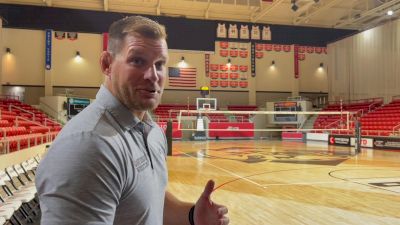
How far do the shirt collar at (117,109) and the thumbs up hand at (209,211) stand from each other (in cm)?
45

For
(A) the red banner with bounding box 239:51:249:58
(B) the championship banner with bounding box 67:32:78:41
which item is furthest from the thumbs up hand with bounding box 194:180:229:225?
(A) the red banner with bounding box 239:51:249:58

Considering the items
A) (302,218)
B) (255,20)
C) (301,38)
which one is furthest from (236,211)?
(301,38)

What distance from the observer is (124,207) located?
1130 millimetres

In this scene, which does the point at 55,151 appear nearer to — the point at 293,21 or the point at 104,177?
the point at 104,177

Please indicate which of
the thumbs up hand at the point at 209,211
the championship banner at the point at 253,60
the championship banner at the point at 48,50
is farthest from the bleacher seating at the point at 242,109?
the thumbs up hand at the point at 209,211

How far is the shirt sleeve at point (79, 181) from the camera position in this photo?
0.94 m

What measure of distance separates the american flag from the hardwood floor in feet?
53.2

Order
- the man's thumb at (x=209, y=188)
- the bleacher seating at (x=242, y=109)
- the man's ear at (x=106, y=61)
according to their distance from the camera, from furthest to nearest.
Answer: the bleacher seating at (x=242, y=109) → the man's thumb at (x=209, y=188) → the man's ear at (x=106, y=61)

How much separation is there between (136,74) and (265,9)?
25.8 m

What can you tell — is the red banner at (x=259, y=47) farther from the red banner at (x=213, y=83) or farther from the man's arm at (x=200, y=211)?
the man's arm at (x=200, y=211)

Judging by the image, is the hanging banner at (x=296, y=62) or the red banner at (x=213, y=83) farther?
the hanging banner at (x=296, y=62)

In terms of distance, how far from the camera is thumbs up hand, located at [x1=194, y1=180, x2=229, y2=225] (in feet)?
4.94

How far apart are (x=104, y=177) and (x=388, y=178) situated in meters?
8.55

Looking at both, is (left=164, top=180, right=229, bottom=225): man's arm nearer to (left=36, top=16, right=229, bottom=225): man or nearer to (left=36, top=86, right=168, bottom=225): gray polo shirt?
(left=36, top=16, right=229, bottom=225): man
